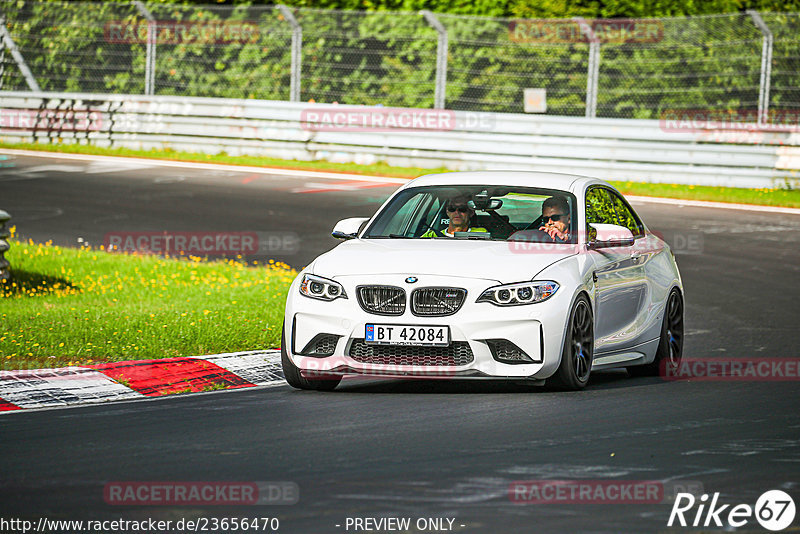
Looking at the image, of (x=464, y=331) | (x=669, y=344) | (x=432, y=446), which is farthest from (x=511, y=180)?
(x=432, y=446)

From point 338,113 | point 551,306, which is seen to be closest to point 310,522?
point 551,306

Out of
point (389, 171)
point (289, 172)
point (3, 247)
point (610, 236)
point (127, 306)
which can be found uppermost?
point (610, 236)

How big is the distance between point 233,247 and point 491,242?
7972 millimetres

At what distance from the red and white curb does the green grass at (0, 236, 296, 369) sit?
44cm

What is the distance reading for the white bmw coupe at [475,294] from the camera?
8625 millimetres

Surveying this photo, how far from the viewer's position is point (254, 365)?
1020cm

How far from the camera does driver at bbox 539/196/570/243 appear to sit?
383 inches

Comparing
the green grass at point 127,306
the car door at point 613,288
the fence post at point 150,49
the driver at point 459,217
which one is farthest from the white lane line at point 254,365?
the fence post at point 150,49

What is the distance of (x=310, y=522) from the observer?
5680 mm

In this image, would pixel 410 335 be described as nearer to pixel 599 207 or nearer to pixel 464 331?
pixel 464 331

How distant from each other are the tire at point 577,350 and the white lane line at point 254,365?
6.64 ft

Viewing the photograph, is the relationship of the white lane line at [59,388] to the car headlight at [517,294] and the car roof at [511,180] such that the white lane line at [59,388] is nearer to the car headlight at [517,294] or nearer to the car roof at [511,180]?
the car headlight at [517,294]

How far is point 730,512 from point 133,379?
4.78 m

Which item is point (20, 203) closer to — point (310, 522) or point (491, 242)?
point (491, 242)
